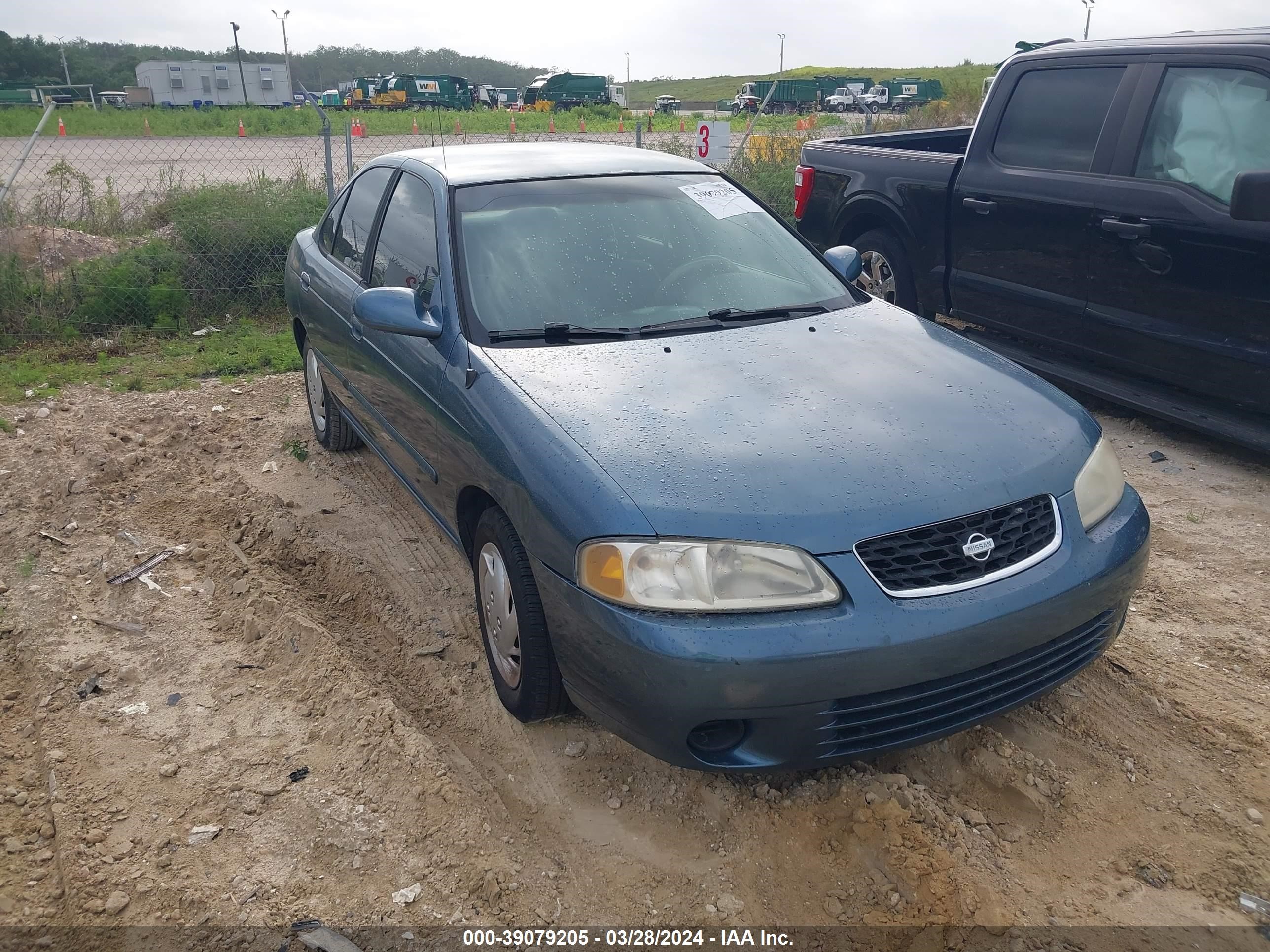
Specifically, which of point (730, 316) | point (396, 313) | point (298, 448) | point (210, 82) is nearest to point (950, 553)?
point (730, 316)

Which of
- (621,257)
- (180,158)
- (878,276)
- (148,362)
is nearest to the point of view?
(621,257)

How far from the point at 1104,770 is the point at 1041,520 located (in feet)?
2.59

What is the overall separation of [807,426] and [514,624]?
1048mm

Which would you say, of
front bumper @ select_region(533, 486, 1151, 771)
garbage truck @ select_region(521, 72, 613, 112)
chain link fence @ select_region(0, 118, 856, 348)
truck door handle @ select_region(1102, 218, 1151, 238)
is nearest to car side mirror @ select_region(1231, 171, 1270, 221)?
truck door handle @ select_region(1102, 218, 1151, 238)

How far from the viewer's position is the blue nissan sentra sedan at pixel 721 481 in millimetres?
2375

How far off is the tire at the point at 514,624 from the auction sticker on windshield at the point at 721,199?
1681 mm

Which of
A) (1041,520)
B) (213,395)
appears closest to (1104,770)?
(1041,520)

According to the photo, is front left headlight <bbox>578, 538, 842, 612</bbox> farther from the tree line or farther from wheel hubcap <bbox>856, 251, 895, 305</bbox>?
the tree line

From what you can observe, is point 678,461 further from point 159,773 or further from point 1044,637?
point 159,773

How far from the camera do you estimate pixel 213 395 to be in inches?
262

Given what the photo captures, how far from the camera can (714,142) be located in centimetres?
1001

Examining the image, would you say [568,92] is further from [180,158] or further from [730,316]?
[730,316]

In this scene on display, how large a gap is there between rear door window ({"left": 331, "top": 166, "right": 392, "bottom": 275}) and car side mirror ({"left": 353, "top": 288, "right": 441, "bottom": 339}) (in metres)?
1.05

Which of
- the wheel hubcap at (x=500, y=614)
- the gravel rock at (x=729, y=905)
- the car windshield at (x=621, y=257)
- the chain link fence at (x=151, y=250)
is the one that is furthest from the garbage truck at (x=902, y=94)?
the gravel rock at (x=729, y=905)
